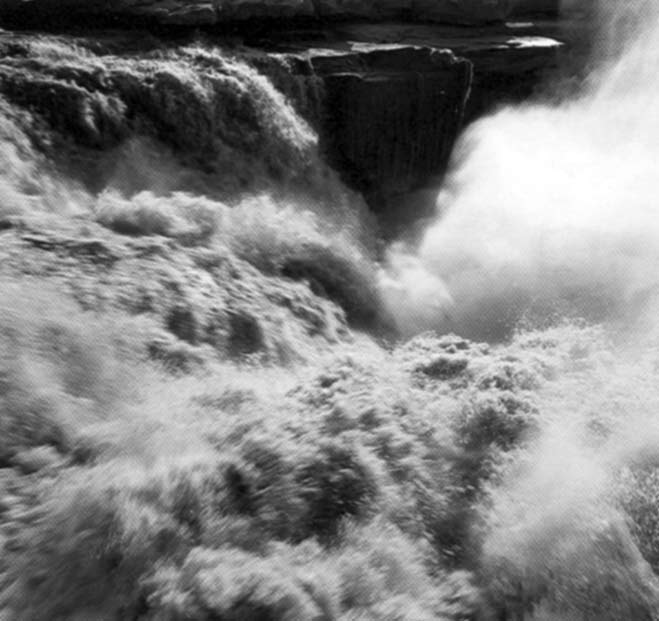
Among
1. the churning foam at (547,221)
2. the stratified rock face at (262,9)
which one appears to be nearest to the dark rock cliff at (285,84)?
the stratified rock face at (262,9)

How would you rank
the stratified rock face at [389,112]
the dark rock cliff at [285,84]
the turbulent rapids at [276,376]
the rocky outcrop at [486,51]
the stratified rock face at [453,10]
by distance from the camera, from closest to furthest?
the turbulent rapids at [276,376] → the dark rock cliff at [285,84] → the stratified rock face at [389,112] → the rocky outcrop at [486,51] → the stratified rock face at [453,10]

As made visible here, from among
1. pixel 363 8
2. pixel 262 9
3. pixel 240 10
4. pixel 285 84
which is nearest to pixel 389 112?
pixel 285 84

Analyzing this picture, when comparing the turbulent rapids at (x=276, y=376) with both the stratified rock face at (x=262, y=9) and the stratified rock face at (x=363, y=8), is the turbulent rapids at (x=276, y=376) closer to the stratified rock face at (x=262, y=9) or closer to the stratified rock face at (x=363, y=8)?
the stratified rock face at (x=262, y=9)

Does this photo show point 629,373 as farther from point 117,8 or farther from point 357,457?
point 117,8

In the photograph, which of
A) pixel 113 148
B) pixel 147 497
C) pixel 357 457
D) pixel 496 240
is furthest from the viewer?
pixel 496 240

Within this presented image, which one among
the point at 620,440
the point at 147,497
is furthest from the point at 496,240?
the point at 147,497

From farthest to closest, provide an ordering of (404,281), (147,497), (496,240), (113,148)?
1. (496,240)
2. (404,281)
3. (113,148)
4. (147,497)

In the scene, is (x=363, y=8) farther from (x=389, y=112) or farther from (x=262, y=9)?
(x=389, y=112)
